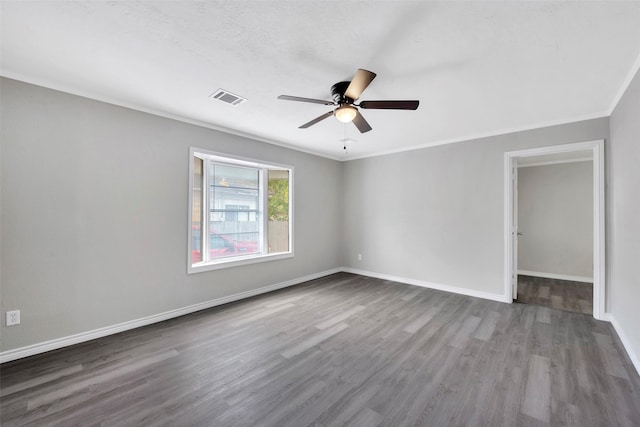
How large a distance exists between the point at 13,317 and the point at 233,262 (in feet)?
7.03

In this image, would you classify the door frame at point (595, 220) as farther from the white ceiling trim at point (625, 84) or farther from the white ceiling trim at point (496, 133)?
the white ceiling trim at point (625, 84)

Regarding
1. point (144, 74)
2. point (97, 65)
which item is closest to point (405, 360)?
point (144, 74)

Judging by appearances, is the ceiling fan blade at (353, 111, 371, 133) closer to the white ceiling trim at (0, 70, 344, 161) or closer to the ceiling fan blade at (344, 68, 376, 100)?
the ceiling fan blade at (344, 68, 376, 100)

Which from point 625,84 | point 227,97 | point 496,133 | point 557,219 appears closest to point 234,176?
point 227,97

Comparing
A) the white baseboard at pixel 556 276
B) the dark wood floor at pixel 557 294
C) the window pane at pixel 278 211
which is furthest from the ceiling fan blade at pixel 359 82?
the white baseboard at pixel 556 276

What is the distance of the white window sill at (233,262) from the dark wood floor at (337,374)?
0.62 metres

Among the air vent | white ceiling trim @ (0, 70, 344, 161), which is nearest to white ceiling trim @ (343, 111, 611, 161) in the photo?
white ceiling trim @ (0, 70, 344, 161)

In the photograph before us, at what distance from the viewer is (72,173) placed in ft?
8.48

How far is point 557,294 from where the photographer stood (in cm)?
421

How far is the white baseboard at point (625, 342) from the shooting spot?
2.15 meters

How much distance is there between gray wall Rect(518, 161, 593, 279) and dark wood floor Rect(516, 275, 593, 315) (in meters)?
0.40

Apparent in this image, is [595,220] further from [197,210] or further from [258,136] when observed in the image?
[197,210]

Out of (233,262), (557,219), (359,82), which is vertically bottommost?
(233,262)

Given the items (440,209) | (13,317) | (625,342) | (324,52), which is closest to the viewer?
(324,52)
